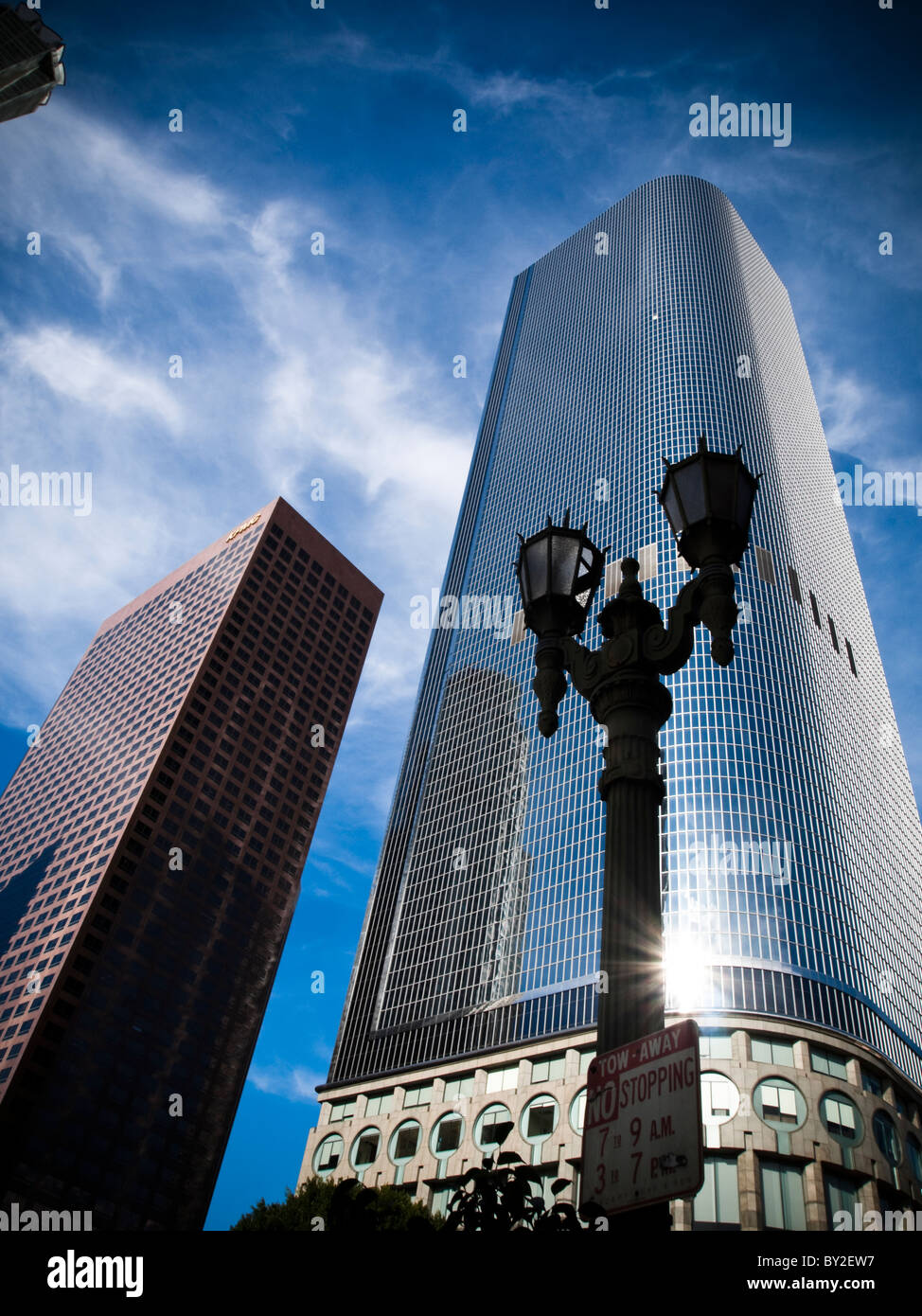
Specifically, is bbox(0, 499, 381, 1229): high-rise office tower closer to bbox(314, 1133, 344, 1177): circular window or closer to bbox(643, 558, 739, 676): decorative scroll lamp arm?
bbox(314, 1133, 344, 1177): circular window

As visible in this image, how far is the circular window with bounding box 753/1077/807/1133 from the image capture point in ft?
194

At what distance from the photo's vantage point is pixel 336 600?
15938 cm

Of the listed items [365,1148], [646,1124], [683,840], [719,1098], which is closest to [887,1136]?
[719,1098]

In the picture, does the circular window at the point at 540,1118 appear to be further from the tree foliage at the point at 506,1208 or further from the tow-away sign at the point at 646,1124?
the tow-away sign at the point at 646,1124

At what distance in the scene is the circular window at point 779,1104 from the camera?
5909 cm

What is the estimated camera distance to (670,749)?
269 ft

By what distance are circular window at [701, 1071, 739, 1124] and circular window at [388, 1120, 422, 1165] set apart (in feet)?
82.7

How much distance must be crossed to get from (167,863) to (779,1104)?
263 feet

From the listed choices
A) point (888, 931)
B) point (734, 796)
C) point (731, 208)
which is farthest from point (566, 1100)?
point (731, 208)

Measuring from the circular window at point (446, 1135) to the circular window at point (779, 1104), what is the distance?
76.9 feet

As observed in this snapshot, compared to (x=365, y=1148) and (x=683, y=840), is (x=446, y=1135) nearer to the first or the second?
(x=365, y=1148)

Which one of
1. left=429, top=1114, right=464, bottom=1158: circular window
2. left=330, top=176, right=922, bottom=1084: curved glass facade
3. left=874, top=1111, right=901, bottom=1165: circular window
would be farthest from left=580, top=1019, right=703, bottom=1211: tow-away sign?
left=429, top=1114, right=464, bottom=1158: circular window

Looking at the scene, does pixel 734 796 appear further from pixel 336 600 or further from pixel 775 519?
pixel 336 600
